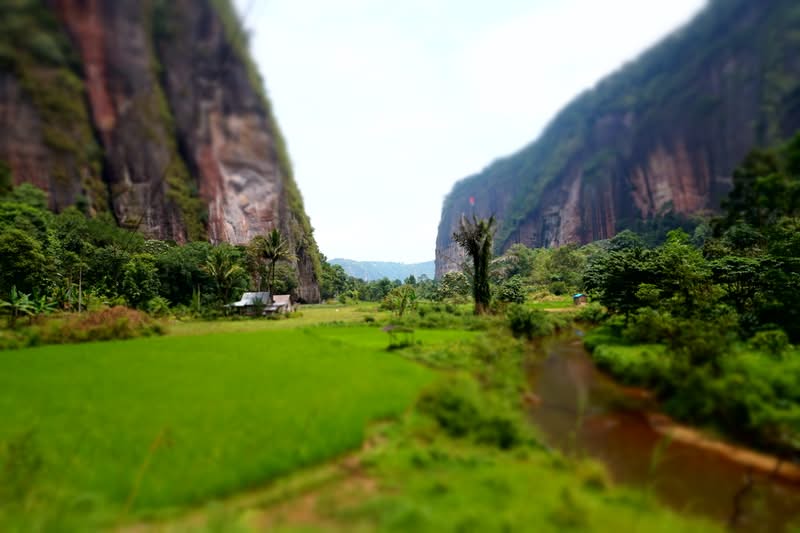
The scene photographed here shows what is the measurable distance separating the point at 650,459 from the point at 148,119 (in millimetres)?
53105

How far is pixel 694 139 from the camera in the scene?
12633mm

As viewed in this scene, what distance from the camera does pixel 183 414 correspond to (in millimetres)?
7500

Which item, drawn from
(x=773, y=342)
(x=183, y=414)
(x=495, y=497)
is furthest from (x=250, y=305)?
(x=773, y=342)

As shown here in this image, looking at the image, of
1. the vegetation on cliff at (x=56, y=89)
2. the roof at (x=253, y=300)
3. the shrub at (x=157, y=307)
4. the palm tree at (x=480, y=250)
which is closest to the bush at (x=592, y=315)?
the palm tree at (x=480, y=250)

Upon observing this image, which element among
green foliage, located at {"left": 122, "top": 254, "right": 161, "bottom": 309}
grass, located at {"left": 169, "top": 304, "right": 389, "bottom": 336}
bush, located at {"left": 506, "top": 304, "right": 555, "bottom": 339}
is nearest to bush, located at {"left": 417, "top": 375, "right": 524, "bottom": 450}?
bush, located at {"left": 506, "top": 304, "right": 555, "bottom": 339}

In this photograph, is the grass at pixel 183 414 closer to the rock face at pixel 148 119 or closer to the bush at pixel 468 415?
the bush at pixel 468 415

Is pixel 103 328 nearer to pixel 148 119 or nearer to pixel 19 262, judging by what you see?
pixel 19 262

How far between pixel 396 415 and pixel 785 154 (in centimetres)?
978

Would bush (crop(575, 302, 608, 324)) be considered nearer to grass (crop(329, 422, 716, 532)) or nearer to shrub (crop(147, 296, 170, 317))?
grass (crop(329, 422, 716, 532))

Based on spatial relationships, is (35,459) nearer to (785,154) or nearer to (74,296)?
(785,154)

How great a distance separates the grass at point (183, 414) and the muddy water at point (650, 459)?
12.3 ft

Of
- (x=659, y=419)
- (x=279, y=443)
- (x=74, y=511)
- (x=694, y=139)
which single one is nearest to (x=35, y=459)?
(x=74, y=511)

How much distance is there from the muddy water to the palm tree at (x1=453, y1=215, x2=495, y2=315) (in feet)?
48.6

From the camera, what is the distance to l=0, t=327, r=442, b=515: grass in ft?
17.6
